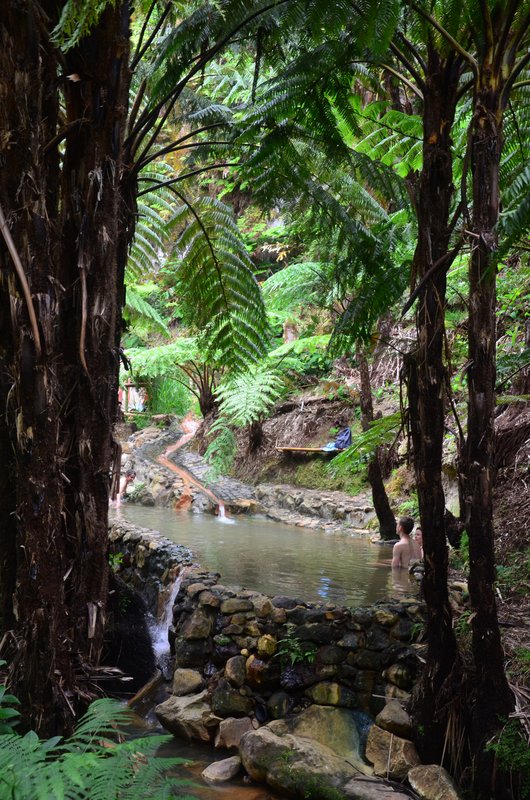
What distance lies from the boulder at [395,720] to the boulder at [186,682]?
44.1 inches

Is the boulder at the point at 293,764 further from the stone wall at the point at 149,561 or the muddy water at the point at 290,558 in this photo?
the stone wall at the point at 149,561

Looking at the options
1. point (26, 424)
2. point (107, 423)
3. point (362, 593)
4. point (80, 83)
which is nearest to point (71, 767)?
point (26, 424)

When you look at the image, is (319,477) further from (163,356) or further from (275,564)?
(275,564)

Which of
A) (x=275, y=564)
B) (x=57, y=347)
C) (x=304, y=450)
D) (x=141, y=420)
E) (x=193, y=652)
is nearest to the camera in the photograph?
(x=57, y=347)

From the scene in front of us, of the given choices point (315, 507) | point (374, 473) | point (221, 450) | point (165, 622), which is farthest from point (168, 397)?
point (165, 622)

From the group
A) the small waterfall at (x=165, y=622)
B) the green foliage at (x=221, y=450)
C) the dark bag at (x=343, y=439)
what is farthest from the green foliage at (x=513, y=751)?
the green foliage at (x=221, y=450)

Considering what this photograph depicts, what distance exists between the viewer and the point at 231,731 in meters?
3.40

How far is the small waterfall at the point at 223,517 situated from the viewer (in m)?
9.36

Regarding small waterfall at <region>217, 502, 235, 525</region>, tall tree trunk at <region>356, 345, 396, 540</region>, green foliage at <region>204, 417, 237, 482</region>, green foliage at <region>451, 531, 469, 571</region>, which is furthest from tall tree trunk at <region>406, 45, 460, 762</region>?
green foliage at <region>204, 417, 237, 482</region>

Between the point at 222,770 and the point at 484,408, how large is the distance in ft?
6.92

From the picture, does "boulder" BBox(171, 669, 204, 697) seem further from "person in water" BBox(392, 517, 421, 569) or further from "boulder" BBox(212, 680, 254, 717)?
"person in water" BBox(392, 517, 421, 569)

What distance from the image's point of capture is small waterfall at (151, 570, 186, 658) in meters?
4.62

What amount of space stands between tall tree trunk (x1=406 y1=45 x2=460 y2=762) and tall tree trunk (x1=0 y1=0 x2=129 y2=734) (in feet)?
4.04

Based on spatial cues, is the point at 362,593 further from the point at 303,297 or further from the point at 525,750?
the point at 303,297
